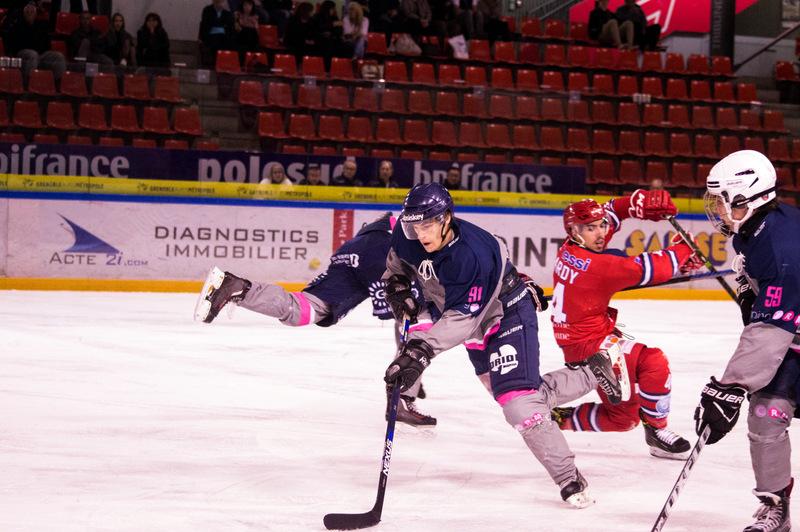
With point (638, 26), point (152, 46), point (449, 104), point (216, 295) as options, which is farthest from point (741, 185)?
point (638, 26)

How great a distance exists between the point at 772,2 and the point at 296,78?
10418 millimetres

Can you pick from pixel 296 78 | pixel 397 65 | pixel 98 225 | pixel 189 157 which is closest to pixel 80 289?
pixel 98 225

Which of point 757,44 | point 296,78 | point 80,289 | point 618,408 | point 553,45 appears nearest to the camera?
point 618,408

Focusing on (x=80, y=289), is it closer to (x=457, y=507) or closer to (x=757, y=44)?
(x=457, y=507)

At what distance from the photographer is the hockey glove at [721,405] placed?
11.0 ft

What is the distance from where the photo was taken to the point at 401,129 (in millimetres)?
13328

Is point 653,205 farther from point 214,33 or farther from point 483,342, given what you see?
point 214,33

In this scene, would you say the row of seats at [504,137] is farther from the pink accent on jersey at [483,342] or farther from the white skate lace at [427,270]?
the white skate lace at [427,270]

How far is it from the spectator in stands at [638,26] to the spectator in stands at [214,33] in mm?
6191

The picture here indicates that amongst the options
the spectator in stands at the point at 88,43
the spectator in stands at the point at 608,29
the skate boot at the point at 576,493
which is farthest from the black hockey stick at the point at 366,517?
the spectator in stands at the point at 608,29

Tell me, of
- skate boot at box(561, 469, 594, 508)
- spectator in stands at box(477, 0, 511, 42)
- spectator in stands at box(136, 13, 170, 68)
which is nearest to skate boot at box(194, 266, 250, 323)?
skate boot at box(561, 469, 594, 508)

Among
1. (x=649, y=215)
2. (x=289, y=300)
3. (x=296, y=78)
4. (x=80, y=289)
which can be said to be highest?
(x=296, y=78)

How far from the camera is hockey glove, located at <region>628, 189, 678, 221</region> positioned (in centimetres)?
495

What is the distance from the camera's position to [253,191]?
37.0 ft
